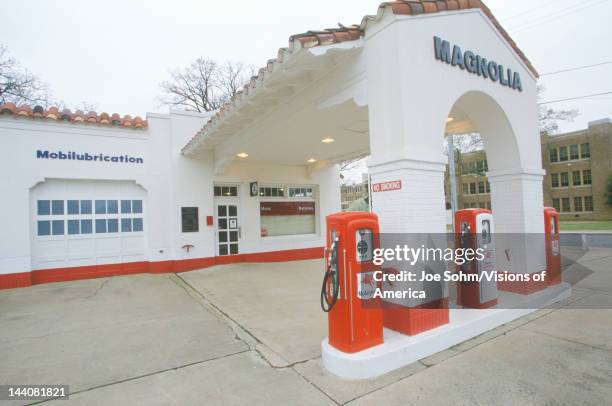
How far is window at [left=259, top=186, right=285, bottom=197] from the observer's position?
10.0 m

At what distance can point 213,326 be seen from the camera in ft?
14.7

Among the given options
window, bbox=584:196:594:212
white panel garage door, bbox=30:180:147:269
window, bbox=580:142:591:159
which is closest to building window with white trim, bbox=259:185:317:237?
white panel garage door, bbox=30:180:147:269

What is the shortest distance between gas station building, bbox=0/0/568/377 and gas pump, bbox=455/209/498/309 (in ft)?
1.54

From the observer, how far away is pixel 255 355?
11.5 feet

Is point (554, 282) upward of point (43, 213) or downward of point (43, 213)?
downward

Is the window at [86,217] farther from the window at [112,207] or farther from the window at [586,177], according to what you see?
the window at [586,177]

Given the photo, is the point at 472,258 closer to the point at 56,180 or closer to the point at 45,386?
the point at 45,386

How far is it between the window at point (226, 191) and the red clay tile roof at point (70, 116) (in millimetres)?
2501

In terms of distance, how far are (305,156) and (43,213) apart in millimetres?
6477

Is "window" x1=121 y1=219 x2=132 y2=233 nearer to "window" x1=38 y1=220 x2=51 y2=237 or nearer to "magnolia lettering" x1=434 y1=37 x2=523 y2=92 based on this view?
"window" x1=38 y1=220 x2=51 y2=237

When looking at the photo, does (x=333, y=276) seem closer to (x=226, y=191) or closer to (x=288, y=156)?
(x=288, y=156)

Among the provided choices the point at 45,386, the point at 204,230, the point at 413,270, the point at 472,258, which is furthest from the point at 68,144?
the point at 472,258

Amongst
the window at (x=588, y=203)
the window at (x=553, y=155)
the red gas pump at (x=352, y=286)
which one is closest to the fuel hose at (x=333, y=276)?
the red gas pump at (x=352, y=286)

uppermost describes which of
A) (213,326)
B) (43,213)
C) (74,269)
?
(43,213)
